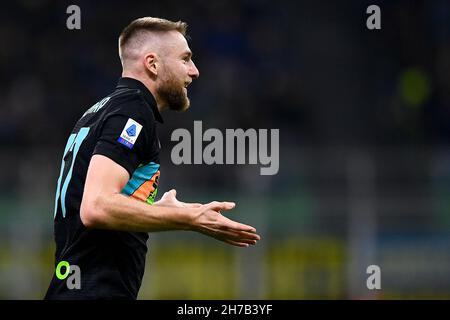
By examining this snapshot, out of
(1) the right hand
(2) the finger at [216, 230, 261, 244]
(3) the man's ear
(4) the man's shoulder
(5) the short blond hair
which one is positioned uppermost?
(5) the short blond hair

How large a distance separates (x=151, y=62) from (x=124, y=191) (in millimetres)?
849

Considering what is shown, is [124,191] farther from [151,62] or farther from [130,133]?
[151,62]

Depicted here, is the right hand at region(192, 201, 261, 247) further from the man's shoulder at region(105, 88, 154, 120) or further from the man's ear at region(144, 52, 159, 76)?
the man's ear at region(144, 52, 159, 76)

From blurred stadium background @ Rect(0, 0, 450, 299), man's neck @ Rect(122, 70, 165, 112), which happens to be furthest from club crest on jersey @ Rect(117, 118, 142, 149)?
blurred stadium background @ Rect(0, 0, 450, 299)

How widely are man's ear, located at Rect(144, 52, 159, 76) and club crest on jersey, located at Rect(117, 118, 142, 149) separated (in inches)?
24.8

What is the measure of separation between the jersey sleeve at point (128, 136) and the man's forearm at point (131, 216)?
0.23 metres

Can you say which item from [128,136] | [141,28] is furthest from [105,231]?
[141,28]

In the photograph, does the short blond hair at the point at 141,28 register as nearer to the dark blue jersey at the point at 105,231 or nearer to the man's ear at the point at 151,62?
the man's ear at the point at 151,62

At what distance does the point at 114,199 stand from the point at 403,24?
13.4m

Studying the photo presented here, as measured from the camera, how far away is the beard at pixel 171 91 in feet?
17.2

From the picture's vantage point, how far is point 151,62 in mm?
5246

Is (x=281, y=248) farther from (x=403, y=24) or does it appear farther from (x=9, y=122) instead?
(x=403, y=24)

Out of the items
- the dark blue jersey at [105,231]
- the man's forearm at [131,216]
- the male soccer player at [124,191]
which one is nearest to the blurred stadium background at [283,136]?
the male soccer player at [124,191]

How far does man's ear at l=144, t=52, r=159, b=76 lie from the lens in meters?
5.21
